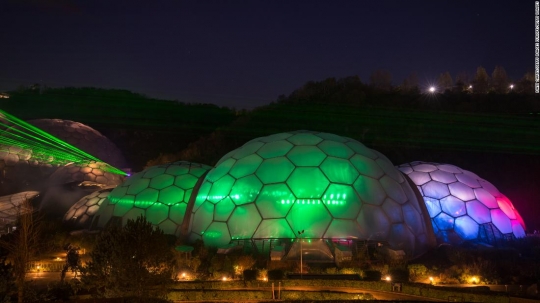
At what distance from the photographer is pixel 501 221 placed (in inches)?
810

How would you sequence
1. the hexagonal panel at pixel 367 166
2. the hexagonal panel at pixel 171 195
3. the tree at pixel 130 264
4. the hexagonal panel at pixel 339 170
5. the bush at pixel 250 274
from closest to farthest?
the tree at pixel 130 264 → the bush at pixel 250 274 → the hexagonal panel at pixel 339 170 → the hexagonal panel at pixel 367 166 → the hexagonal panel at pixel 171 195

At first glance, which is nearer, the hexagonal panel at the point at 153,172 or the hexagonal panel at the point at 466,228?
the hexagonal panel at the point at 466,228

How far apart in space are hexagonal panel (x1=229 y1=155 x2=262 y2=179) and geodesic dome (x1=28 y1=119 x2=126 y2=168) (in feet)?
61.8

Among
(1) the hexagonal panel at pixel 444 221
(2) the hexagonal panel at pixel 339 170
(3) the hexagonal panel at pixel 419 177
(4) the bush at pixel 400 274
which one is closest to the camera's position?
(4) the bush at pixel 400 274

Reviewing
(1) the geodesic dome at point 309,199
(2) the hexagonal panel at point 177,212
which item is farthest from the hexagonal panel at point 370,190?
(2) the hexagonal panel at point 177,212

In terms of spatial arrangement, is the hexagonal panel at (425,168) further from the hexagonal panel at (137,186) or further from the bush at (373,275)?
the hexagonal panel at (137,186)

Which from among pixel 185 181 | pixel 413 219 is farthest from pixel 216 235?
pixel 413 219

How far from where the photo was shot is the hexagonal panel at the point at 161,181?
21.4 metres

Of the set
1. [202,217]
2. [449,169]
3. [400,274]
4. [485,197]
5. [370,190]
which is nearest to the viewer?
[400,274]

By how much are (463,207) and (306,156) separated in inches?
290

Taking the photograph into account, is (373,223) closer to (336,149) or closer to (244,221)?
(336,149)

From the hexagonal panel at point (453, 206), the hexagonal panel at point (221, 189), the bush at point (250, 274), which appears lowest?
the bush at point (250, 274)

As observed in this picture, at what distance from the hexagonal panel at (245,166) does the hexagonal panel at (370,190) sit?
158 inches

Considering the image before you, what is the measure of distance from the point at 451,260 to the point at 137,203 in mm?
12767
